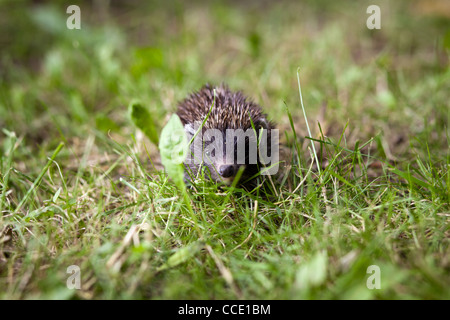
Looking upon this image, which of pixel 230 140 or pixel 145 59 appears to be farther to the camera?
pixel 145 59

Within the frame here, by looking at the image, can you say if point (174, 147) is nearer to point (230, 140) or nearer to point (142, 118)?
point (230, 140)

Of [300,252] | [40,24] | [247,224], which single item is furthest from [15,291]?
[40,24]

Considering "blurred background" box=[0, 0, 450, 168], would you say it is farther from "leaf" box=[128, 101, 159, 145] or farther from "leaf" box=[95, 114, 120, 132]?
"leaf" box=[128, 101, 159, 145]

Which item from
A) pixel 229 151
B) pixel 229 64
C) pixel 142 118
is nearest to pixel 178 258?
pixel 229 151

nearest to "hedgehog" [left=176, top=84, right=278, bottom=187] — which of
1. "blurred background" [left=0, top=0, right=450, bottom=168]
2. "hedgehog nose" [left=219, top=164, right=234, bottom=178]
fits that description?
"hedgehog nose" [left=219, top=164, right=234, bottom=178]

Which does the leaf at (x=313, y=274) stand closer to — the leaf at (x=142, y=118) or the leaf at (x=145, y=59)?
the leaf at (x=142, y=118)
